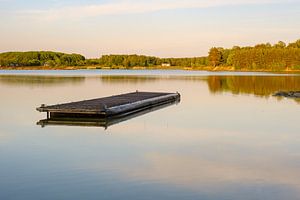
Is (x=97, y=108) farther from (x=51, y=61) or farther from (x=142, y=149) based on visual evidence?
(x=51, y=61)

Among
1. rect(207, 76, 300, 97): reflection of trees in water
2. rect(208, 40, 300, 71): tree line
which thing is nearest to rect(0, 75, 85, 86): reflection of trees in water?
rect(207, 76, 300, 97): reflection of trees in water

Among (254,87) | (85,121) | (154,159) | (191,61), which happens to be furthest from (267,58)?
(154,159)

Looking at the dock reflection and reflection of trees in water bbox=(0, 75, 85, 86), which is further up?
reflection of trees in water bbox=(0, 75, 85, 86)

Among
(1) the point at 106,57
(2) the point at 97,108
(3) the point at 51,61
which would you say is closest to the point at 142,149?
(2) the point at 97,108

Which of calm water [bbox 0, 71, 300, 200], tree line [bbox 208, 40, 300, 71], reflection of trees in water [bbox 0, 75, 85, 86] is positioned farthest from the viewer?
tree line [bbox 208, 40, 300, 71]

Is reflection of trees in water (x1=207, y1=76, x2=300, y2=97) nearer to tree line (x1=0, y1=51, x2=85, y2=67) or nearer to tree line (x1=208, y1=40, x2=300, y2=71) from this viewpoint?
tree line (x1=208, y1=40, x2=300, y2=71)

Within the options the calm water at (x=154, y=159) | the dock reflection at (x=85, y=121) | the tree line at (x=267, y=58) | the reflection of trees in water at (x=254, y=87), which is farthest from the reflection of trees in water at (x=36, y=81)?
the tree line at (x=267, y=58)

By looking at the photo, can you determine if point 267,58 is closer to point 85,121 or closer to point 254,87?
point 254,87

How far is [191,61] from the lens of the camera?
154 meters

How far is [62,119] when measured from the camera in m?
16.6

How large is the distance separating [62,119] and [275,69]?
88.8 m

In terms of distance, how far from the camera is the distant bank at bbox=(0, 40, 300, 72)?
321 feet

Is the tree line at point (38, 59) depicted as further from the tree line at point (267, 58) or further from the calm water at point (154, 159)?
the calm water at point (154, 159)

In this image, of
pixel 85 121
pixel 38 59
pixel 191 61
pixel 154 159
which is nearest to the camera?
pixel 154 159
